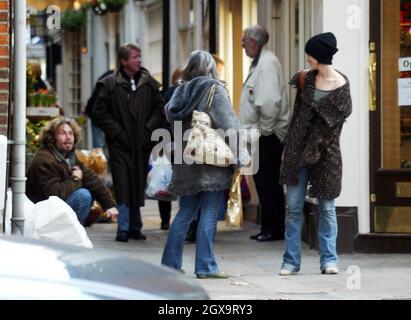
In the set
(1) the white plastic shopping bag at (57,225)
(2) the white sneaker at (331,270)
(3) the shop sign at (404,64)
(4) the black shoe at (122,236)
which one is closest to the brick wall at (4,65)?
(1) the white plastic shopping bag at (57,225)

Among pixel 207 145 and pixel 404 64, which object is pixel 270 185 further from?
pixel 207 145

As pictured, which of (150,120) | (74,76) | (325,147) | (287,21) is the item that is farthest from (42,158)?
(74,76)

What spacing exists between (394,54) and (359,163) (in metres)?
1.06

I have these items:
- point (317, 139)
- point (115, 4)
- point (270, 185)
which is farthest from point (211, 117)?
point (115, 4)

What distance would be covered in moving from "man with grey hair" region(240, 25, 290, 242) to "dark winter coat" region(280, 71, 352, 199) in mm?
2528

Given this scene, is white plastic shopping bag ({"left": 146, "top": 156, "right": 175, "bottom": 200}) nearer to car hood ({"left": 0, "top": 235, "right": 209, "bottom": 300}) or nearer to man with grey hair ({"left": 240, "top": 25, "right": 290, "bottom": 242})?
man with grey hair ({"left": 240, "top": 25, "right": 290, "bottom": 242})

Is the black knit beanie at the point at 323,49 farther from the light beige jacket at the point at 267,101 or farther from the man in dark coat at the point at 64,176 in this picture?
the light beige jacket at the point at 267,101

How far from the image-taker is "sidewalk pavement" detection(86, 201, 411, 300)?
Result: 8.88 metres

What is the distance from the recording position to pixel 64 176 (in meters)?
11.2

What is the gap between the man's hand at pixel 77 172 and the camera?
11.2 meters

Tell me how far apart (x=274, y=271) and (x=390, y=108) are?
2136 mm

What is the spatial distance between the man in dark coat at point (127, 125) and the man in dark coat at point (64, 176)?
123cm

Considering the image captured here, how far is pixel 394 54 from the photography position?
37.4 feet
